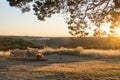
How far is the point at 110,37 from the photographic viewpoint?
23.0m

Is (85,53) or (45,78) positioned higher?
(85,53)

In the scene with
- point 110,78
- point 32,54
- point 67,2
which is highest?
point 67,2

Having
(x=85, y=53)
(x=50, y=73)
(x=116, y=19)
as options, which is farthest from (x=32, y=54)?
(x=116, y=19)

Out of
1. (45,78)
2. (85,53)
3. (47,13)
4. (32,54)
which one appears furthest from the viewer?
(85,53)

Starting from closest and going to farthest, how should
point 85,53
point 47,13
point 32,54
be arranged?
1. point 47,13
2. point 32,54
3. point 85,53

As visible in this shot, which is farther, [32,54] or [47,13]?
[32,54]

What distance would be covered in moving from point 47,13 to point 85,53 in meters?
16.5

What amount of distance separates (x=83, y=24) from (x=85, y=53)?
600 inches

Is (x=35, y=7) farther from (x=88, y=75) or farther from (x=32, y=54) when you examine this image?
(x=32, y=54)

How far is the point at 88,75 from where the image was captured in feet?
73.2

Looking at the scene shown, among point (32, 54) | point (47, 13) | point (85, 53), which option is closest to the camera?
point (47, 13)

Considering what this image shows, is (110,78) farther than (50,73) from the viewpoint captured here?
No

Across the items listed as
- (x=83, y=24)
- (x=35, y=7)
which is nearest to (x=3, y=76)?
(x=35, y=7)

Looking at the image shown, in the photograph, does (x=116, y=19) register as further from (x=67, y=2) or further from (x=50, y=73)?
(x=50, y=73)
